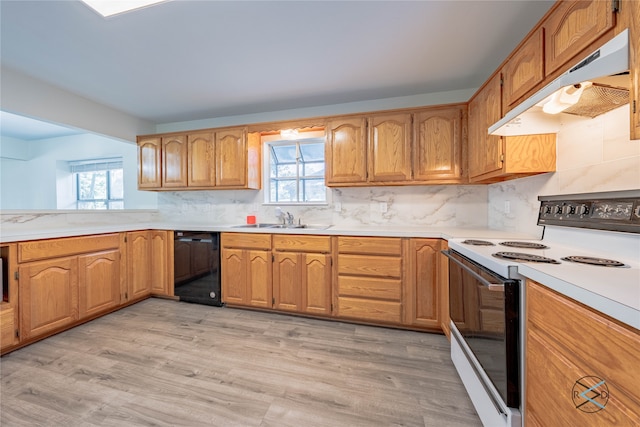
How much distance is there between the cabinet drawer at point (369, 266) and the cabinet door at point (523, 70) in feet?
4.75

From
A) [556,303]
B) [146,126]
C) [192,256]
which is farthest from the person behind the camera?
[146,126]

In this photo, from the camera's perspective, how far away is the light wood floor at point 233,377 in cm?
137

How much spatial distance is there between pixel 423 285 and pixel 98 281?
3.19 meters

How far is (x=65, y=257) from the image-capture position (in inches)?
90.0

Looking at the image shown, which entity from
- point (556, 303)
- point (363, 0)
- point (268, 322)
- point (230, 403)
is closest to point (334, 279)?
point (268, 322)

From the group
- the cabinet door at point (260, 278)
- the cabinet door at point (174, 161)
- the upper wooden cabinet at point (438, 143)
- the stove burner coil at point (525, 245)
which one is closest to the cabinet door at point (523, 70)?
the upper wooden cabinet at point (438, 143)

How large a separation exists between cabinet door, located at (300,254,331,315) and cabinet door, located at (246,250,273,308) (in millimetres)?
384

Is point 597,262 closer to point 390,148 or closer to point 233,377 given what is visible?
point 390,148

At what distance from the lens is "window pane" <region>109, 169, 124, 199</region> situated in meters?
4.24

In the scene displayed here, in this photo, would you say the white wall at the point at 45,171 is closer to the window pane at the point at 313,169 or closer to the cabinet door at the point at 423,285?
the window pane at the point at 313,169

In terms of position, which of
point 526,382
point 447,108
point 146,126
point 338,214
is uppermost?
point 146,126

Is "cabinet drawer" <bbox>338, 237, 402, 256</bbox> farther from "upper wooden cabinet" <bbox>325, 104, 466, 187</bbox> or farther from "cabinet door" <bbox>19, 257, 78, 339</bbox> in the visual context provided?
"cabinet door" <bbox>19, 257, 78, 339</bbox>

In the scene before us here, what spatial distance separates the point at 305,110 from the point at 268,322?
8.12ft

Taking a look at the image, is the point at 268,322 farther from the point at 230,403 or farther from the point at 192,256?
the point at 192,256
